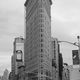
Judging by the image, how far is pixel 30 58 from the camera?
7776 inches

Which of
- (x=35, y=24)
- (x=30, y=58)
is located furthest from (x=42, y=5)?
(x=30, y=58)

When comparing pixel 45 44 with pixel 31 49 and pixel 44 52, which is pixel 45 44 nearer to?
pixel 44 52

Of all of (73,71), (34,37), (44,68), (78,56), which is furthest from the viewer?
(34,37)

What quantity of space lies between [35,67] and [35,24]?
32.0 m

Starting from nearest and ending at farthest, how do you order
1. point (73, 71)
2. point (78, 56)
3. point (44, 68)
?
point (78, 56), point (73, 71), point (44, 68)

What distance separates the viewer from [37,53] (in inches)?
6959

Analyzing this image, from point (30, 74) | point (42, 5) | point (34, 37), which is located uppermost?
point (42, 5)

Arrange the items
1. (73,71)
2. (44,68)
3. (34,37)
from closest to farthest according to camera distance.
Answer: (73,71) → (44,68) → (34,37)

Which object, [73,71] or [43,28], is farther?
[43,28]

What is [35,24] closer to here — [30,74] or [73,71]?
[30,74]

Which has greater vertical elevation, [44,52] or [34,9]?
[34,9]

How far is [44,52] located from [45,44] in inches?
257

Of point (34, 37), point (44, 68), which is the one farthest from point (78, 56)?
point (34, 37)

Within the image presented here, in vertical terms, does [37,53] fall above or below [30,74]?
above
